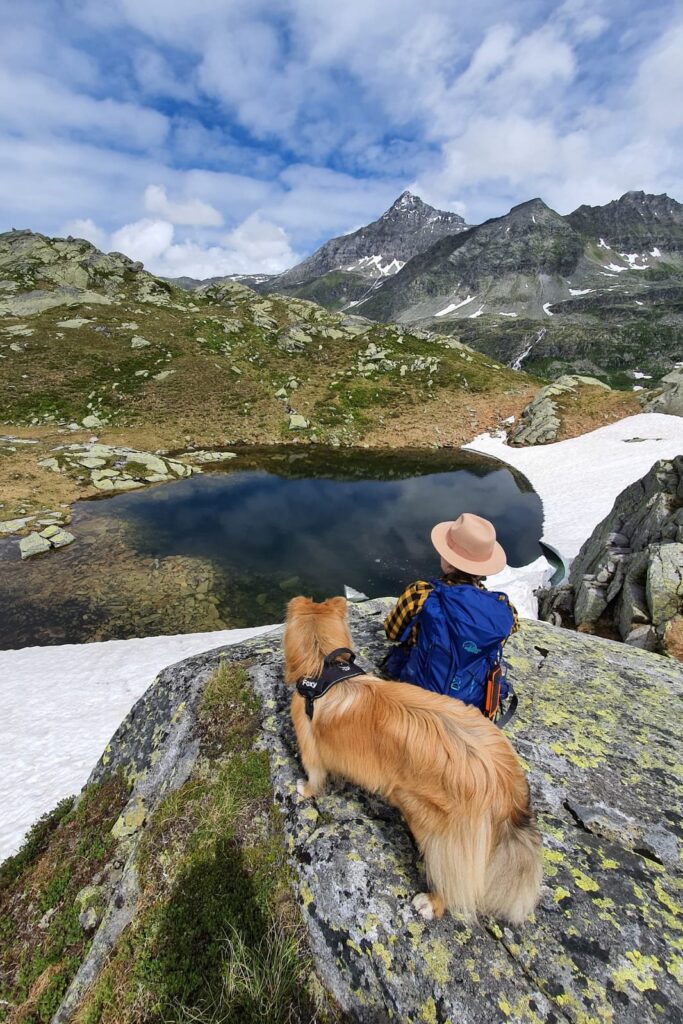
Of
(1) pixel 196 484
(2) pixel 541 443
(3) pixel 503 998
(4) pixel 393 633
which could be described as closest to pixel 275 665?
(4) pixel 393 633

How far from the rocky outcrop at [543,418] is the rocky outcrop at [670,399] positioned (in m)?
7.06

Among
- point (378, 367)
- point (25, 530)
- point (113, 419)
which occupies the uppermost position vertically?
point (378, 367)

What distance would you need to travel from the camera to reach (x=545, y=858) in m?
3.90

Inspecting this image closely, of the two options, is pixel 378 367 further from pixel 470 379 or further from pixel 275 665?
pixel 275 665

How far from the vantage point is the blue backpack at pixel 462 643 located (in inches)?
173

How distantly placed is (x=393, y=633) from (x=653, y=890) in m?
3.11

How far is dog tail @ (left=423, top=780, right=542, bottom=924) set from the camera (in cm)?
310

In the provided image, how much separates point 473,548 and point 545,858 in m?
2.98

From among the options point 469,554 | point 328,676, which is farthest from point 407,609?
point 328,676

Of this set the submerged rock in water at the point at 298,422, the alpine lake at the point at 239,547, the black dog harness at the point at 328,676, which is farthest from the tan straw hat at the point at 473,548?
the submerged rock in water at the point at 298,422

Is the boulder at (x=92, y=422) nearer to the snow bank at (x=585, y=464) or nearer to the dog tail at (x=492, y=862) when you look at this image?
the snow bank at (x=585, y=464)

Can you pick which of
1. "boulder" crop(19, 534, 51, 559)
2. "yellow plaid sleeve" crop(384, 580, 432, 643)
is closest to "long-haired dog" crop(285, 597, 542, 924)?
"yellow plaid sleeve" crop(384, 580, 432, 643)

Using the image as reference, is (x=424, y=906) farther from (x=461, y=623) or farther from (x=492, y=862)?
(x=461, y=623)

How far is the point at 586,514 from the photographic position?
23.4 meters
